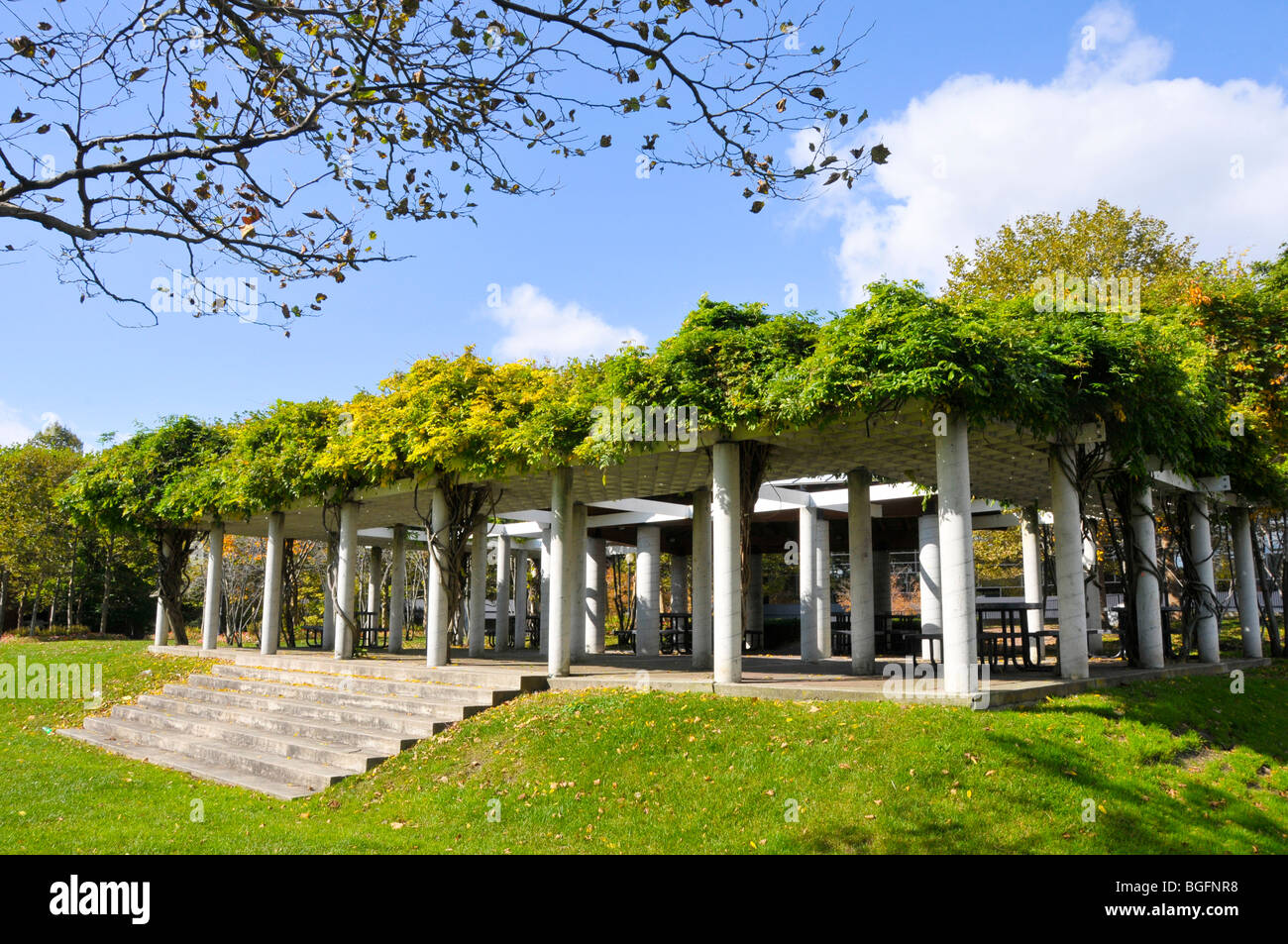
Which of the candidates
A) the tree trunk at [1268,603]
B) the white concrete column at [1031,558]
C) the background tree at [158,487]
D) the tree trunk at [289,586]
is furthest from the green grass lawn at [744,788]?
the tree trunk at [289,586]

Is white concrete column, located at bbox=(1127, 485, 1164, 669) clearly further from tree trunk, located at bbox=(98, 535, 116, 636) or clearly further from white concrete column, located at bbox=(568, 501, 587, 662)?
tree trunk, located at bbox=(98, 535, 116, 636)

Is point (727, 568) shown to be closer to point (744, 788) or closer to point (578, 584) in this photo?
point (744, 788)

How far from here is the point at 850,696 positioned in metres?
9.31

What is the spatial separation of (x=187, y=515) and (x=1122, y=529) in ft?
56.8

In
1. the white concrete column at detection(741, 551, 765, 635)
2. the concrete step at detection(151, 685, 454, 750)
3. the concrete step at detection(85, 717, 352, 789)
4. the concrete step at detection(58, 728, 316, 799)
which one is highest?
the white concrete column at detection(741, 551, 765, 635)

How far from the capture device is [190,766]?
10.6 meters

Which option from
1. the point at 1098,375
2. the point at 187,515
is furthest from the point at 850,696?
the point at 187,515

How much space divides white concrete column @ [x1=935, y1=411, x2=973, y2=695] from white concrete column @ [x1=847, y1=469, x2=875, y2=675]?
3.36 metres

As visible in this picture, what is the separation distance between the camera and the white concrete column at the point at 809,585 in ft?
54.1

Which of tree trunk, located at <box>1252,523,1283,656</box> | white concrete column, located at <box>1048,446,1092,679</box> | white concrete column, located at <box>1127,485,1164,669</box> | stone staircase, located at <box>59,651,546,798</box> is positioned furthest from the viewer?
tree trunk, located at <box>1252,523,1283,656</box>

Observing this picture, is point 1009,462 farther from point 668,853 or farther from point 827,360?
point 668,853

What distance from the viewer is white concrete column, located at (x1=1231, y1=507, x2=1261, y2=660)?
16.3 metres

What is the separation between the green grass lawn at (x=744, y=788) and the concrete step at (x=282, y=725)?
734 mm

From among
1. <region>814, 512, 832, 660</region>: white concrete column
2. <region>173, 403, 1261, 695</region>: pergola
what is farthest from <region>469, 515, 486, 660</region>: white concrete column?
<region>814, 512, 832, 660</region>: white concrete column
